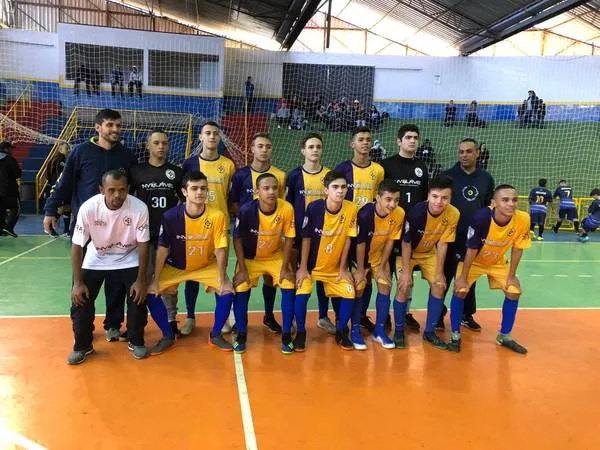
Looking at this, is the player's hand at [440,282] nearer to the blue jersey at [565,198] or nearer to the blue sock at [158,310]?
the blue sock at [158,310]

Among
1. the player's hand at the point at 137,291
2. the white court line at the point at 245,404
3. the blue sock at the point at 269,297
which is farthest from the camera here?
the blue sock at the point at 269,297

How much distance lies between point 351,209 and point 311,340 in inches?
47.5

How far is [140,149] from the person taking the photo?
1361cm

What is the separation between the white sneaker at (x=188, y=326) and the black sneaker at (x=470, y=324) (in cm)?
264

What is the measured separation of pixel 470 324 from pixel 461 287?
740mm

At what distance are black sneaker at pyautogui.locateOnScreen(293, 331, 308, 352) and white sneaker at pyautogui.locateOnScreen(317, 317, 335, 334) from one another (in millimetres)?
480

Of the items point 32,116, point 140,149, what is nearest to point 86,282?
point 140,149

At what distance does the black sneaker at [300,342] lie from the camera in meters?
3.93

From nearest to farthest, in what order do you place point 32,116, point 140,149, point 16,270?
point 16,270 < point 140,149 < point 32,116

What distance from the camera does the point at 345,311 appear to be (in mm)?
4059

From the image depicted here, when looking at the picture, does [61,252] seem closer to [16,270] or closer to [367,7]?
[16,270]

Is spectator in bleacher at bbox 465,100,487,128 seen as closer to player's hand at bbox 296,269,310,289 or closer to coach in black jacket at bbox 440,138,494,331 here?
coach in black jacket at bbox 440,138,494,331

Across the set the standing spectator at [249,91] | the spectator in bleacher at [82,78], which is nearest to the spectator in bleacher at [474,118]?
the standing spectator at [249,91]

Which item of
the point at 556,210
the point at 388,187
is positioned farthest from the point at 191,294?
the point at 556,210
